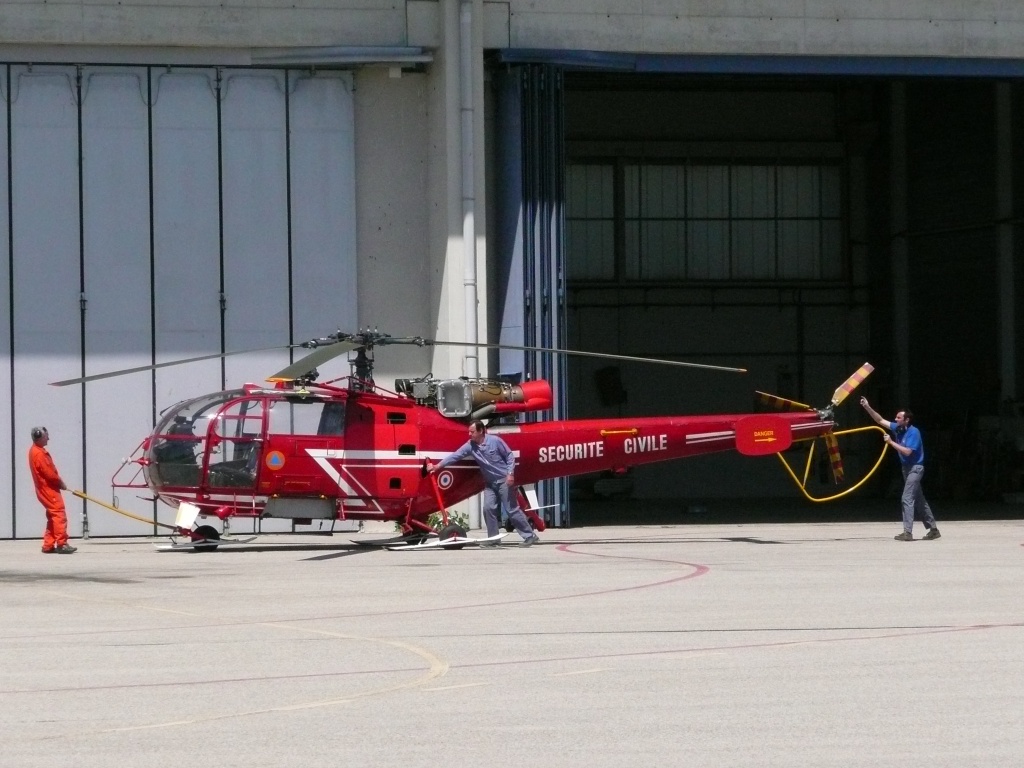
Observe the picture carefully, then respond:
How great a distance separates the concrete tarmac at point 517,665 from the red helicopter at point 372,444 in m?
2.06

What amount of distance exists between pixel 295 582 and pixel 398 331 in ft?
31.0

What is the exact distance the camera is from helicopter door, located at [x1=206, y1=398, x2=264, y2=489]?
1880cm

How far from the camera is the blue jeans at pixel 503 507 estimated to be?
1941 cm

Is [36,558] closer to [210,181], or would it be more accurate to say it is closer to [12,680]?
[210,181]

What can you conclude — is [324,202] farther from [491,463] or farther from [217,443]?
[491,463]

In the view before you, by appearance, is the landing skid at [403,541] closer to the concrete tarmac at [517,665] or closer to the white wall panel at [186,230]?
the concrete tarmac at [517,665]

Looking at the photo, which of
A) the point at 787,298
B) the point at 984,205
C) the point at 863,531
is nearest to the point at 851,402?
the point at 787,298

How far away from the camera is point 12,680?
8.91 metres

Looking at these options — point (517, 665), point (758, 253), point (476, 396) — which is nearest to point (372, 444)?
point (476, 396)

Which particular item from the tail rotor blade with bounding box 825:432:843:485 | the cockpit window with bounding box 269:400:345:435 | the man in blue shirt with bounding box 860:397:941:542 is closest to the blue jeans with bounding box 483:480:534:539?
the cockpit window with bounding box 269:400:345:435

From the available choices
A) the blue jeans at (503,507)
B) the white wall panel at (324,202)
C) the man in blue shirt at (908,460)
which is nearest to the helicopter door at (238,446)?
the blue jeans at (503,507)

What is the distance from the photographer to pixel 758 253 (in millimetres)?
39062

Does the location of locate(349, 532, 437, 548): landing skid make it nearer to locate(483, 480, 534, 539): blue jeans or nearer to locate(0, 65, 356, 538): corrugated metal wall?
locate(483, 480, 534, 539): blue jeans

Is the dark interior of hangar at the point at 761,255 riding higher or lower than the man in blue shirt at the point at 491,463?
higher
